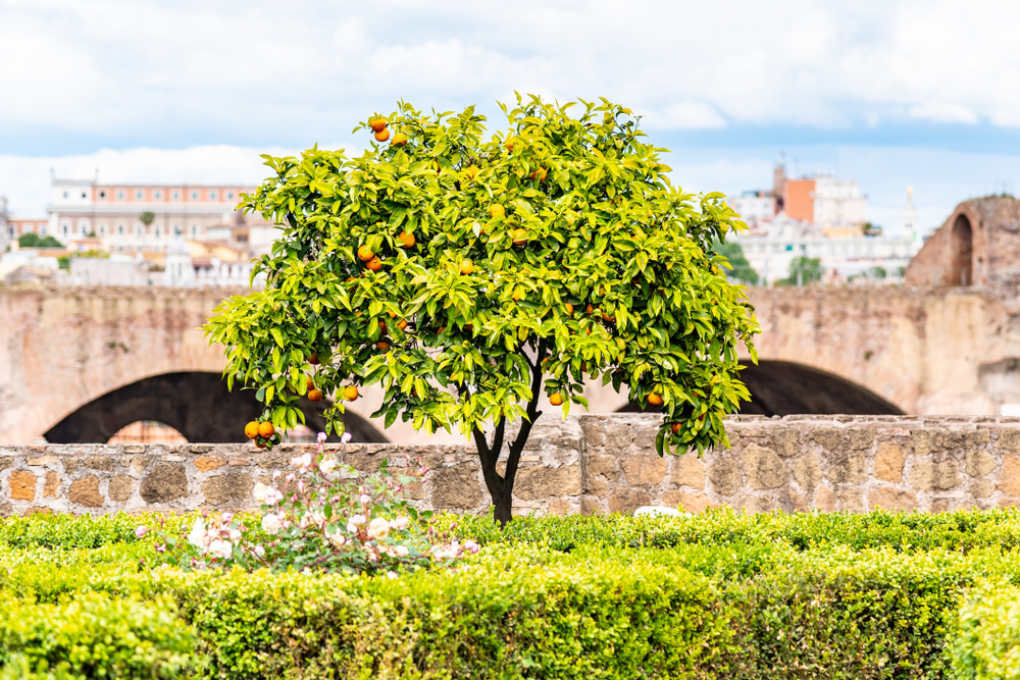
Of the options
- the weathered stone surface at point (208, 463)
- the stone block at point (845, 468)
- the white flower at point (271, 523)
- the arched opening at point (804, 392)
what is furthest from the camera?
the arched opening at point (804, 392)

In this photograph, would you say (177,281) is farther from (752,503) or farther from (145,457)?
(752,503)

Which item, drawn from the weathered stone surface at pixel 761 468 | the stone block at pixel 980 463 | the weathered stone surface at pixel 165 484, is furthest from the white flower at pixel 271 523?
the stone block at pixel 980 463

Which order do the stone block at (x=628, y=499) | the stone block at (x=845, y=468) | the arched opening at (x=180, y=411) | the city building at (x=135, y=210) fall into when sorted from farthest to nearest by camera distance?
the city building at (x=135, y=210) → the arched opening at (x=180, y=411) → the stone block at (x=845, y=468) → the stone block at (x=628, y=499)

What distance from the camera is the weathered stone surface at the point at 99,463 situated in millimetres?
6816

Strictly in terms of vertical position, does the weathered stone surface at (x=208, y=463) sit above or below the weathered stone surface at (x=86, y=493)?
above

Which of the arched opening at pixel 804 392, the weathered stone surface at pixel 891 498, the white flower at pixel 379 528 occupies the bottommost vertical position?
the weathered stone surface at pixel 891 498

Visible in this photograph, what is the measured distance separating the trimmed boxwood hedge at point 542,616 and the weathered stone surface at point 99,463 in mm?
2311

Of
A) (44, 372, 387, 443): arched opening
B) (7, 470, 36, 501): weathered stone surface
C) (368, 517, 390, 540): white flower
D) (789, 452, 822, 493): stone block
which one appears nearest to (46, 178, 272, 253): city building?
(44, 372, 387, 443): arched opening

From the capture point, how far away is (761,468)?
7.31 metres

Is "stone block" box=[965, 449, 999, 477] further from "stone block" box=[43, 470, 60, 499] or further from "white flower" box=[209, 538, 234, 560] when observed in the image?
"stone block" box=[43, 470, 60, 499]

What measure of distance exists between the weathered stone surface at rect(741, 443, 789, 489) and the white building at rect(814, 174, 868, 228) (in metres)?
95.8

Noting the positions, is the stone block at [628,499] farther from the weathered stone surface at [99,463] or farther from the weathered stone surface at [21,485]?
the weathered stone surface at [21,485]

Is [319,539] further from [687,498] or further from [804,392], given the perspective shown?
[804,392]

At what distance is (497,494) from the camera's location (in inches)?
204
